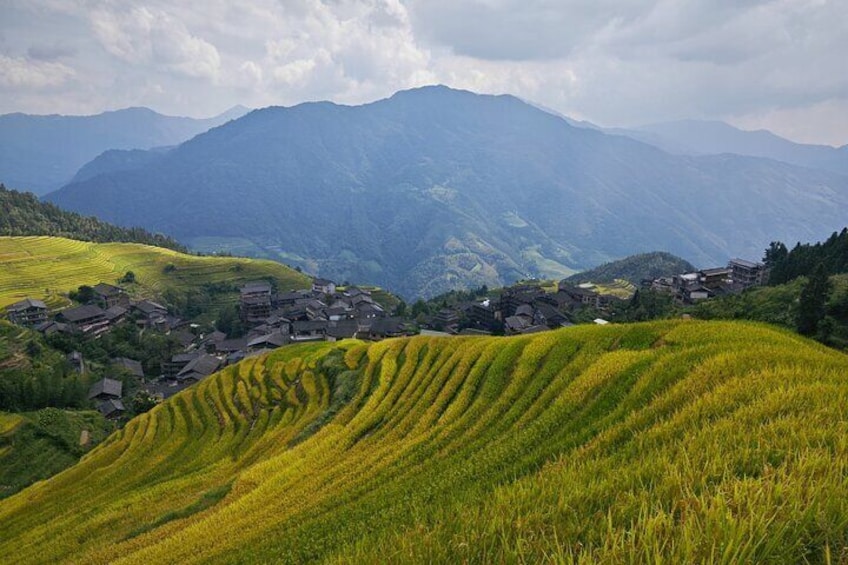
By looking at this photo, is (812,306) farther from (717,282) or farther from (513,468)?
(717,282)

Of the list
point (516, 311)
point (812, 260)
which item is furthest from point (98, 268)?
point (812, 260)

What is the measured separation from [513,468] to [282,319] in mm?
96324

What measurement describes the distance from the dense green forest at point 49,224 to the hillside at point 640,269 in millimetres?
162351

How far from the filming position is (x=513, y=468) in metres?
9.02

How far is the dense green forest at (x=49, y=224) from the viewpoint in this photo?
150150 mm

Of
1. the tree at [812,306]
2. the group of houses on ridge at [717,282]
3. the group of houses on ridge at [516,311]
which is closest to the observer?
the tree at [812,306]

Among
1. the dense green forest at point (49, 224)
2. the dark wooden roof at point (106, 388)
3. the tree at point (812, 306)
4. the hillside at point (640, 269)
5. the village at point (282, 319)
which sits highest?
the dense green forest at point (49, 224)

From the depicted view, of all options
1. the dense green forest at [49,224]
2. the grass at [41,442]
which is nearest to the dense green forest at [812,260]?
the grass at [41,442]

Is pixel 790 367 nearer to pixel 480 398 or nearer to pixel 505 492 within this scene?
pixel 505 492

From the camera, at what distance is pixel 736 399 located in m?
7.42

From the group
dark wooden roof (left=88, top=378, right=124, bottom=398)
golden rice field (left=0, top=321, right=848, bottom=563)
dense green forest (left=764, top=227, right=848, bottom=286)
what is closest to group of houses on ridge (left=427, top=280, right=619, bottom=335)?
dense green forest (left=764, top=227, right=848, bottom=286)

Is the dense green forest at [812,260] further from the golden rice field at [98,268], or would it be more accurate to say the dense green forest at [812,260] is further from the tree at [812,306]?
the golden rice field at [98,268]

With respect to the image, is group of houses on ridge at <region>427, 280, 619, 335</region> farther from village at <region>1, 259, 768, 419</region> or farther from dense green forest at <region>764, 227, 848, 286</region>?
dense green forest at <region>764, 227, 848, 286</region>

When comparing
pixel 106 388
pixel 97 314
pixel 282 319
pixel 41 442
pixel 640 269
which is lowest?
pixel 106 388
